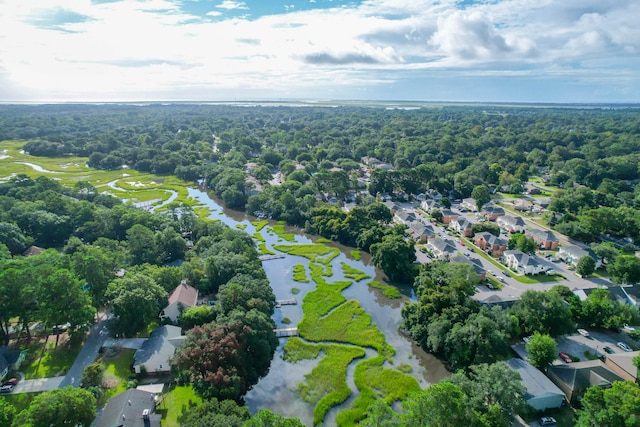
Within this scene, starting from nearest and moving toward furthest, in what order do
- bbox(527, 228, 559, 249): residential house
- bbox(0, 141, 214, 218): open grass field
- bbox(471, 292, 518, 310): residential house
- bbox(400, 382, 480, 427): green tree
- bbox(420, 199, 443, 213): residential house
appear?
bbox(400, 382, 480, 427): green tree, bbox(471, 292, 518, 310): residential house, bbox(527, 228, 559, 249): residential house, bbox(420, 199, 443, 213): residential house, bbox(0, 141, 214, 218): open grass field

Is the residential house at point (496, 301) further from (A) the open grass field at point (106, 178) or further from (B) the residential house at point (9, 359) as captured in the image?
A: (A) the open grass field at point (106, 178)

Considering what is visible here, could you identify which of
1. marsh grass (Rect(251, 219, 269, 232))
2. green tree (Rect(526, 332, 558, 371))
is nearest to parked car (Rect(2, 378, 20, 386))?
green tree (Rect(526, 332, 558, 371))

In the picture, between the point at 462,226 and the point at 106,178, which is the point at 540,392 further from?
the point at 106,178

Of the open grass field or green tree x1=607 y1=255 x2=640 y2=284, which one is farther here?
the open grass field

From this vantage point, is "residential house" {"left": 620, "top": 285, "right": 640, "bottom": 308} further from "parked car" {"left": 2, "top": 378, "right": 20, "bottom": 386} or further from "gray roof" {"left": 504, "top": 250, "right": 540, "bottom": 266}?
"parked car" {"left": 2, "top": 378, "right": 20, "bottom": 386}

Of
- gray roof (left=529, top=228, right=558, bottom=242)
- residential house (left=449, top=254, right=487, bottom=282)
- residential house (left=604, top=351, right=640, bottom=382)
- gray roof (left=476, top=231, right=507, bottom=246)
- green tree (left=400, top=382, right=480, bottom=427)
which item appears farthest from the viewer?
gray roof (left=529, top=228, right=558, bottom=242)

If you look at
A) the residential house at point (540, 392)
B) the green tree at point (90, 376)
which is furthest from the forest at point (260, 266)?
the green tree at point (90, 376)

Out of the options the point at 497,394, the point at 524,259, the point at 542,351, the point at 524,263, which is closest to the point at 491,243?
the point at 524,259
